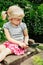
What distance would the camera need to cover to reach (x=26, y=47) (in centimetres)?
474

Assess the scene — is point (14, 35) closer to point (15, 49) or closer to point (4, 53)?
point (15, 49)

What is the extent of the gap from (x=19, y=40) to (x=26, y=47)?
234 millimetres

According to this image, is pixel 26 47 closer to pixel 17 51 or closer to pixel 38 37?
pixel 17 51

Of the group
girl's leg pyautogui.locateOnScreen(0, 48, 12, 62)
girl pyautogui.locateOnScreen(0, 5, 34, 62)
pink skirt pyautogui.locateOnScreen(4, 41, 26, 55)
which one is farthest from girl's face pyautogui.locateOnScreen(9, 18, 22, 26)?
girl's leg pyautogui.locateOnScreen(0, 48, 12, 62)

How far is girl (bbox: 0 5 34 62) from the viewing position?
470cm

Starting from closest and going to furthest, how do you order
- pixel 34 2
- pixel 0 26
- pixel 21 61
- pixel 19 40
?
1. pixel 21 61
2. pixel 19 40
3. pixel 0 26
4. pixel 34 2

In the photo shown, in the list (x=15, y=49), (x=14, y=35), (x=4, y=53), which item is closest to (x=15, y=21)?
(x=14, y=35)

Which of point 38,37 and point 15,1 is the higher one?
point 15,1

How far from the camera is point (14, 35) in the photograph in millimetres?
4938

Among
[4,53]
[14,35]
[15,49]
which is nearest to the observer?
[4,53]

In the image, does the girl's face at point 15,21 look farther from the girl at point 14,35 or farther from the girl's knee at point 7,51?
the girl's knee at point 7,51

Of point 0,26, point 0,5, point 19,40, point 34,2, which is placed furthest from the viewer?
point 34,2

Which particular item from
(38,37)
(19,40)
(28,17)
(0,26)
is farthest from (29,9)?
(19,40)

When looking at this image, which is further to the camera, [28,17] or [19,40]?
[28,17]
